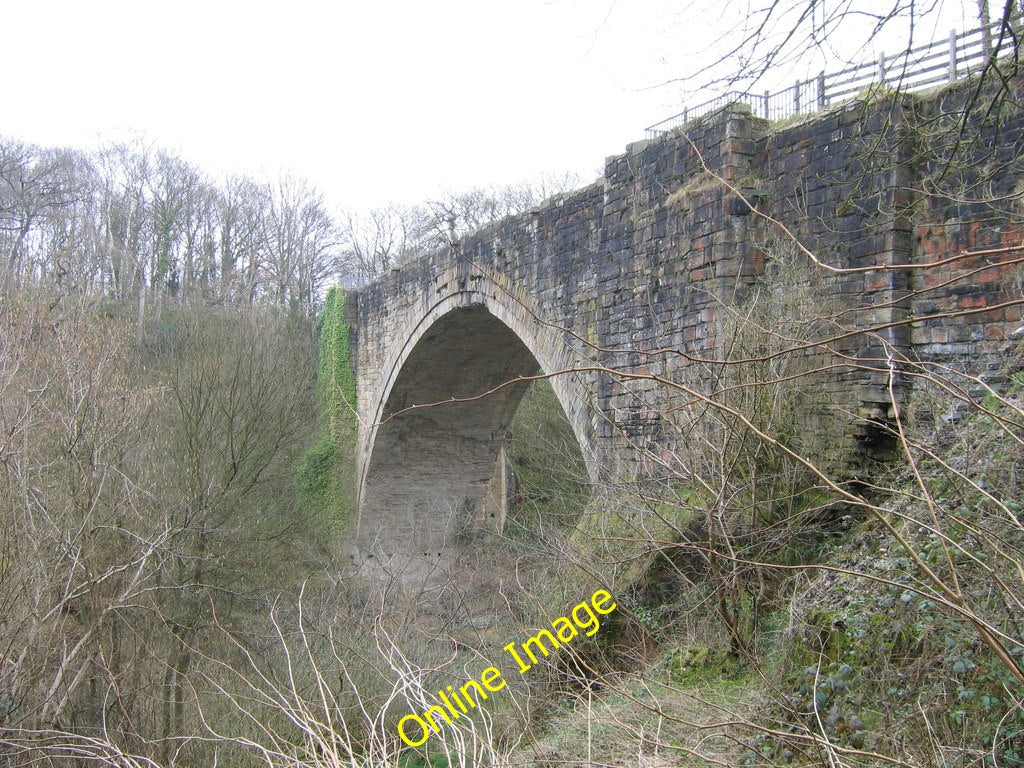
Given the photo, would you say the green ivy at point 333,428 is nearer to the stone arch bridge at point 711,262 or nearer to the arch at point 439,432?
the arch at point 439,432

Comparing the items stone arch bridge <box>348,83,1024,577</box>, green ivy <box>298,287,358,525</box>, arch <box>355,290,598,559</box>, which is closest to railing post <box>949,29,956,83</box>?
stone arch bridge <box>348,83,1024,577</box>

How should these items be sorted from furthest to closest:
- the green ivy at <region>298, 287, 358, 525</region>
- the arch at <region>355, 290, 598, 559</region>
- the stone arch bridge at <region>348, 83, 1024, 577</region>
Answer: the green ivy at <region>298, 287, 358, 525</region>, the arch at <region>355, 290, 598, 559</region>, the stone arch bridge at <region>348, 83, 1024, 577</region>

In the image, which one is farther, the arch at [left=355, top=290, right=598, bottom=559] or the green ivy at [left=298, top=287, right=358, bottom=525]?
the green ivy at [left=298, top=287, right=358, bottom=525]

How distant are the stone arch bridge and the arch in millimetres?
213

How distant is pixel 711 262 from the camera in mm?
5891

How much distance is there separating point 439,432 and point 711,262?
913cm

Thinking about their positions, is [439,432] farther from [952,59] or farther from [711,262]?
[952,59]

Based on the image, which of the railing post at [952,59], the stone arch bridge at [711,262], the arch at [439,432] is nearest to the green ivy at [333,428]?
the arch at [439,432]

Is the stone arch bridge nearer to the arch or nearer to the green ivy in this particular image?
the arch

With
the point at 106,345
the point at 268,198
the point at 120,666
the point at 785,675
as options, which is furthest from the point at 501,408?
the point at 268,198

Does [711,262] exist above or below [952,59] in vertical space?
below

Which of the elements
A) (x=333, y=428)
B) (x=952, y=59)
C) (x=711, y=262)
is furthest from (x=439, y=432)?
(x=952, y=59)

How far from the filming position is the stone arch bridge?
4.38 m

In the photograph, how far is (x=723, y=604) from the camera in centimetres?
440
